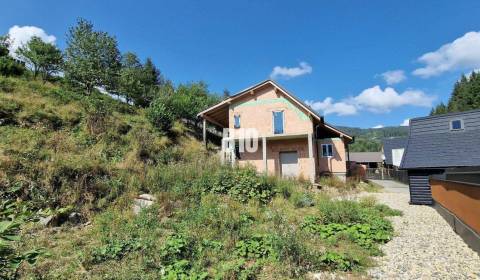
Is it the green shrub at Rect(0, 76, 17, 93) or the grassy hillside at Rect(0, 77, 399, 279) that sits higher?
the green shrub at Rect(0, 76, 17, 93)

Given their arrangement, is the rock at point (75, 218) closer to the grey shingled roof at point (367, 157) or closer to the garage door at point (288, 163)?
the garage door at point (288, 163)

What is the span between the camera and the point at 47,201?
268 inches

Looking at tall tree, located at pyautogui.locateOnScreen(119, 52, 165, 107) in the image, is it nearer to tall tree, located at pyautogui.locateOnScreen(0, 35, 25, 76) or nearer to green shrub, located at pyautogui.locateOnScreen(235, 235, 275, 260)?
tall tree, located at pyautogui.locateOnScreen(0, 35, 25, 76)

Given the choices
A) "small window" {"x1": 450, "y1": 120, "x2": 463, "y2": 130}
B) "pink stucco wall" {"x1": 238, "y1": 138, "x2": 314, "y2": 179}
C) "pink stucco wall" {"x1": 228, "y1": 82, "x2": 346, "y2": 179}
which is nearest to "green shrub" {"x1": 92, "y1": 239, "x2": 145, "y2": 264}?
"small window" {"x1": 450, "y1": 120, "x2": 463, "y2": 130}

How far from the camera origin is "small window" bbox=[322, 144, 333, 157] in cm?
1846

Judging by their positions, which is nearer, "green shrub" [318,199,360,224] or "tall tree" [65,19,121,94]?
"green shrub" [318,199,360,224]

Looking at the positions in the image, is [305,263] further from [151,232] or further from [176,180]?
[176,180]

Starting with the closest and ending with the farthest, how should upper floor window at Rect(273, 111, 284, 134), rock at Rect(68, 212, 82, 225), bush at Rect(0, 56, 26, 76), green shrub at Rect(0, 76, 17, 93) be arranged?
rock at Rect(68, 212, 82, 225) → green shrub at Rect(0, 76, 17, 93) → bush at Rect(0, 56, 26, 76) → upper floor window at Rect(273, 111, 284, 134)

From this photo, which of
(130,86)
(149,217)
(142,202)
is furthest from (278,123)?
(130,86)

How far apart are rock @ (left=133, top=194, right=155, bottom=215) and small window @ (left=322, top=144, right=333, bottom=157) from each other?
1377cm

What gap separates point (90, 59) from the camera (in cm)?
2403

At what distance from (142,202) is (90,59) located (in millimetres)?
21739

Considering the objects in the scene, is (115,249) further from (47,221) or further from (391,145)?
(391,145)

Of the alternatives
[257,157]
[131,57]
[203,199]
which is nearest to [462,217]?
[203,199]
